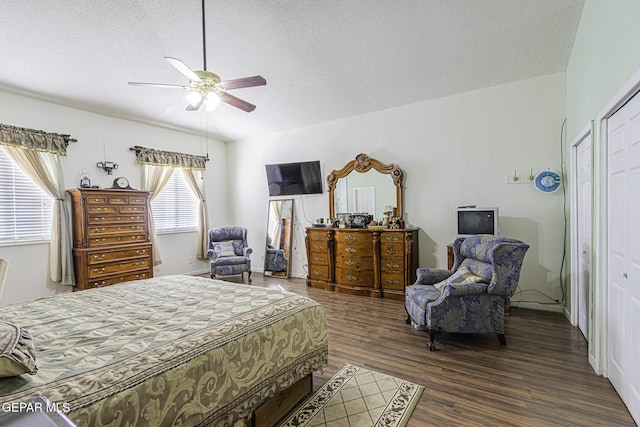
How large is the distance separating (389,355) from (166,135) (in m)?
5.53

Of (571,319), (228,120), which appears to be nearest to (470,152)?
(571,319)

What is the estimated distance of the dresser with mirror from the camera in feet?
14.5

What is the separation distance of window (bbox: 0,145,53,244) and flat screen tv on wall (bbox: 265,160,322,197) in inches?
137

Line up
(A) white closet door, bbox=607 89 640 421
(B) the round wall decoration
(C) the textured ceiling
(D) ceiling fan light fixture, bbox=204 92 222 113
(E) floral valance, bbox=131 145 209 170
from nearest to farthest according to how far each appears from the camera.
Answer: (A) white closet door, bbox=607 89 640 421
(D) ceiling fan light fixture, bbox=204 92 222 113
(C) the textured ceiling
(B) the round wall decoration
(E) floral valance, bbox=131 145 209 170

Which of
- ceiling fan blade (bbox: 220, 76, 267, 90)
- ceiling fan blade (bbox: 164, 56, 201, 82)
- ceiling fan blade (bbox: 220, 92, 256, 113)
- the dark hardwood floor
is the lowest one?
the dark hardwood floor

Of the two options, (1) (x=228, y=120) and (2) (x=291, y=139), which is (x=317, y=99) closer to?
(2) (x=291, y=139)

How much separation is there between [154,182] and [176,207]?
676 millimetres

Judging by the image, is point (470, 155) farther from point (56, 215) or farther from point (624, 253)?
point (56, 215)

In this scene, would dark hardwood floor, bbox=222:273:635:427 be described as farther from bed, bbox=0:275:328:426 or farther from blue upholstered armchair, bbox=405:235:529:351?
bed, bbox=0:275:328:426

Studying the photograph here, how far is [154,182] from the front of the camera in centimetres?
552

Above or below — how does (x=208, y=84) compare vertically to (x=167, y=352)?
above

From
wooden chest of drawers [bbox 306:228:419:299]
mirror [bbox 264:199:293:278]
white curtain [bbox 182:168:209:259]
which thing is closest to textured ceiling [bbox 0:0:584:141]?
white curtain [bbox 182:168:209:259]

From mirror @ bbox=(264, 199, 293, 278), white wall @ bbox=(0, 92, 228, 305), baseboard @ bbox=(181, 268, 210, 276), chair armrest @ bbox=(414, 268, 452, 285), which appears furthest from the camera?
baseboard @ bbox=(181, 268, 210, 276)

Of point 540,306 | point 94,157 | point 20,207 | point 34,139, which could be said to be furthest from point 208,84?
point 540,306
